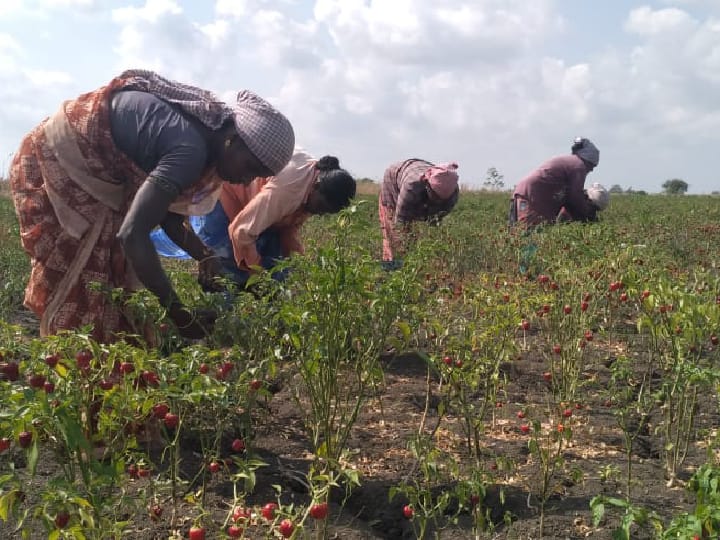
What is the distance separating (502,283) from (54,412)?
308 centimetres

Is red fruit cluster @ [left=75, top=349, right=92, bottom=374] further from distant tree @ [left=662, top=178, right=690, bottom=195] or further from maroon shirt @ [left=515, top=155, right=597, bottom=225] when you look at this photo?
distant tree @ [left=662, top=178, right=690, bottom=195]

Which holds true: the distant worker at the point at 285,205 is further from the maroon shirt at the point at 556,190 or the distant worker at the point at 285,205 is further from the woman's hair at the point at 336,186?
the maroon shirt at the point at 556,190

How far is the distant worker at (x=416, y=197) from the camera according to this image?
4.65m

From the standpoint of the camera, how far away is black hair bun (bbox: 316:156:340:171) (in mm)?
3591

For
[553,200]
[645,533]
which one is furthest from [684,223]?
[645,533]

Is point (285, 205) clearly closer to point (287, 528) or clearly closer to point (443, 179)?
point (443, 179)

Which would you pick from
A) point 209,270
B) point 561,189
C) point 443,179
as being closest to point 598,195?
point 561,189

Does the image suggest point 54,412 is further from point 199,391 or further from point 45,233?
point 45,233

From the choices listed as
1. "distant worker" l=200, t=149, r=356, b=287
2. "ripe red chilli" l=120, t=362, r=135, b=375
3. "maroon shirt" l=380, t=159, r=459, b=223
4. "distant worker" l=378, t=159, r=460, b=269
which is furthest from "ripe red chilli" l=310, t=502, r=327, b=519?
"maroon shirt" l=380, t=159, r=459, b=223

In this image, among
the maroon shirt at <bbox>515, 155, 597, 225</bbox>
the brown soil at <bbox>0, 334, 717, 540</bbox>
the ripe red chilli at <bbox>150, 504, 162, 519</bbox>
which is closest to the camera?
the ripe red chilli at <bbox>150, 504, 162, 519</bbox>

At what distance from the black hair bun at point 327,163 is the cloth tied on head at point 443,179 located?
1.19 m

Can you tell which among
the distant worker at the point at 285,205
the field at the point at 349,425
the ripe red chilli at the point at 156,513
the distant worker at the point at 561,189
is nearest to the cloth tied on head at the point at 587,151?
the distant worker at the point at 561,189

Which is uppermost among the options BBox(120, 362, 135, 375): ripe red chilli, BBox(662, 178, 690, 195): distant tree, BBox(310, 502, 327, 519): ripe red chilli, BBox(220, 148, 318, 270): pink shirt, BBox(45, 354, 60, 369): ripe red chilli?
BBox(662, 178, 690, 195): distant tree

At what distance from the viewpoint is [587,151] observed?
6180 mm
